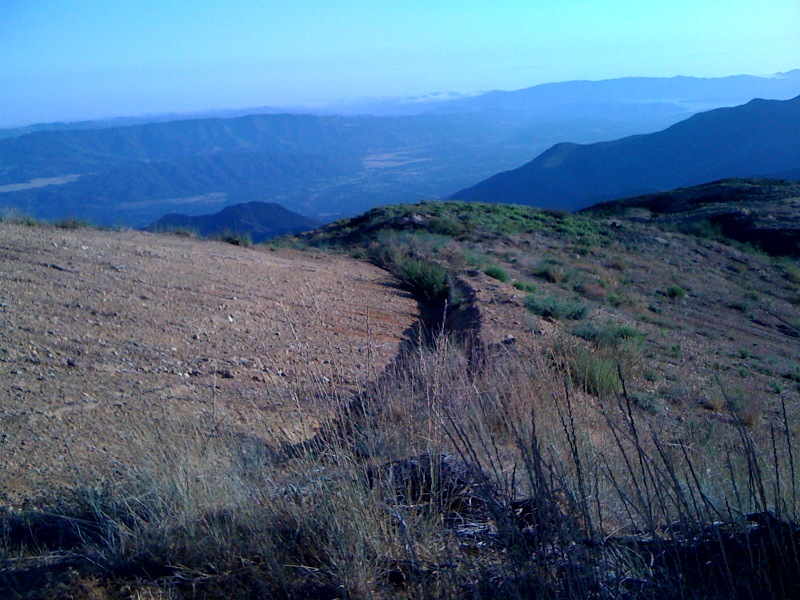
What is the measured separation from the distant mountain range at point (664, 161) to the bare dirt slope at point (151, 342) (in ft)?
178

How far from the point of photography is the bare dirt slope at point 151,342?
499 cm

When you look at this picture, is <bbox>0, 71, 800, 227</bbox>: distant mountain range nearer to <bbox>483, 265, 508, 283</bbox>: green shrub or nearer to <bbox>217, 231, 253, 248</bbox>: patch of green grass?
<bbox>217, 231, 253, 248</bbox>: patch of green grass

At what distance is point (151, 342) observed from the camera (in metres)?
7.62

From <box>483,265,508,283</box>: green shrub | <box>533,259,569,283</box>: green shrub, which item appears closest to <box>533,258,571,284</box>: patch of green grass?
<box>533,259,569,283</box>: green shrub

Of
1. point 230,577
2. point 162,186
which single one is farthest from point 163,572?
point 162,186

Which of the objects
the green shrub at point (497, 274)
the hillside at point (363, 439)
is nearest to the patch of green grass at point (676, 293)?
the hillside at point (363, 439)

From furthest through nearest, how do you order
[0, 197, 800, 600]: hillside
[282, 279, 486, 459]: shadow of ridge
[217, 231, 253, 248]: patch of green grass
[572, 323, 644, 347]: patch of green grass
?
1. [217, 231, 253, 248]: patch of green grass
2. [572, 323, 644, 347]: patch of green grass
3. [282, 279, 486, 459]: shadow of ridge
4. [0, 197, 800, 600]: hillside

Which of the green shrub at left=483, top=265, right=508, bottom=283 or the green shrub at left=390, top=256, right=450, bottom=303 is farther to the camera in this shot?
the green shrub at left=483, top=265, right=508, bottom=283

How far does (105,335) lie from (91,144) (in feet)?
312

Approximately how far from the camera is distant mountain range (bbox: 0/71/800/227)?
6569 centimetres

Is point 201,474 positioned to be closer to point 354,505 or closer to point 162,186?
point 354,505

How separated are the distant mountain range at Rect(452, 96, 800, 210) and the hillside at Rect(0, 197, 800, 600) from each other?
54901mm

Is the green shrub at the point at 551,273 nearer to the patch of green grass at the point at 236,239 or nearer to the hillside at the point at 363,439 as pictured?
the hillside at the point at 363,439

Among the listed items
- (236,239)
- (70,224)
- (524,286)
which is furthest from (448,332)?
(236,239)
